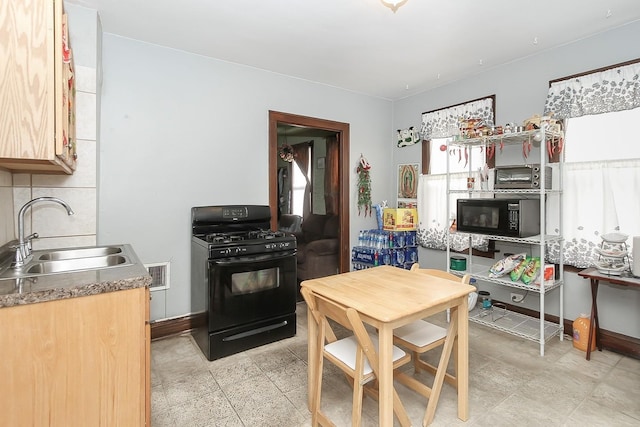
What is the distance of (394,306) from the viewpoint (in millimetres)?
1576

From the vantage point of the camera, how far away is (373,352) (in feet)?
4.91

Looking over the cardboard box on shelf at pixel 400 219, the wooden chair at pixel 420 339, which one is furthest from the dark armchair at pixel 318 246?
the wooden chair at pixel 420 339

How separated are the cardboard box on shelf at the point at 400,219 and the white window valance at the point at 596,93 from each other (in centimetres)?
168

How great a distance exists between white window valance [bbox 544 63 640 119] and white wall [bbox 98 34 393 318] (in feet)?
7.88

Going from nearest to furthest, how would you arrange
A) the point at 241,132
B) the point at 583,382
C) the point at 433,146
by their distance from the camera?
the point at 583,382
the point at 241,132
the point at 433,146

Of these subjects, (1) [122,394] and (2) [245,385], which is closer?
(1) [122,394]

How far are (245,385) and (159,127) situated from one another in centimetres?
220

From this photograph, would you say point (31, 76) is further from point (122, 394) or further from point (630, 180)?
point (630, 180)

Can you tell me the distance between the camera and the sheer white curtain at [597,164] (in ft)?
8.36

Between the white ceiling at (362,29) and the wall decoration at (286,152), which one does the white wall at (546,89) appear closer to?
the white ceiling at (362,29)

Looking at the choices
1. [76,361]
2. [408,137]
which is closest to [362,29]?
[408,137]

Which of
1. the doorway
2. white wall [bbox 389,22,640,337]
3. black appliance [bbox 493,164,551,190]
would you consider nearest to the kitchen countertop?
the doorway

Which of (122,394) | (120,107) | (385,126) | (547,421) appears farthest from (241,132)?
(547,421)

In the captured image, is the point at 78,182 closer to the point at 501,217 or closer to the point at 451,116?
the point at 501,217
